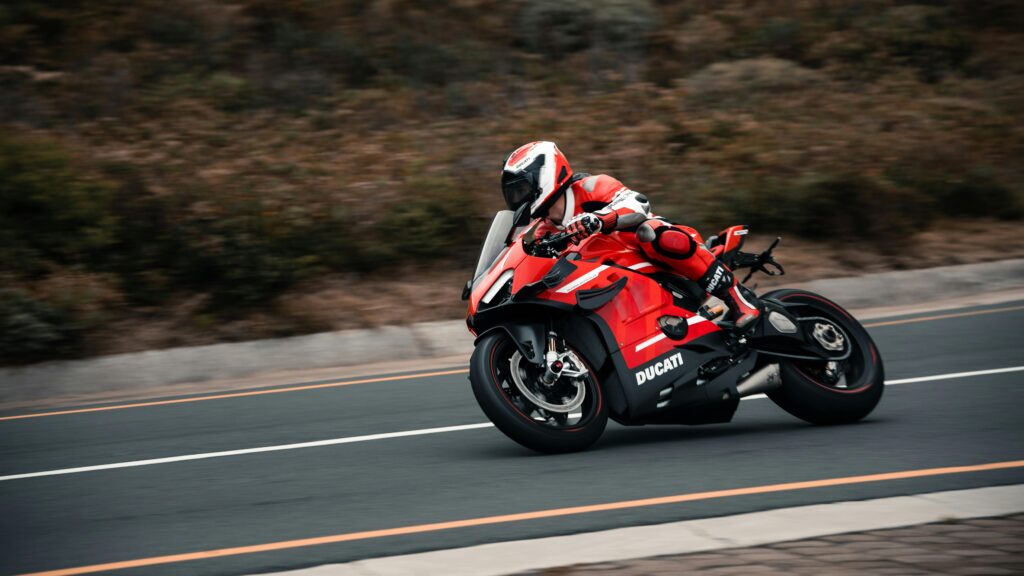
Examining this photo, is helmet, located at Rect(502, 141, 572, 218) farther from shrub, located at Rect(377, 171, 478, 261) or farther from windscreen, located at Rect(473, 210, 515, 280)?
shrub, located at Rect(377, 171, 478, 261)

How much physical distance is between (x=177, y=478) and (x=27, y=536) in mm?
1278

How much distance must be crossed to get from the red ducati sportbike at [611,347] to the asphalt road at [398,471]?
262 mm

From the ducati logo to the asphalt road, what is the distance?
19.1 inches

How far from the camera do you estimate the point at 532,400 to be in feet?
22.2

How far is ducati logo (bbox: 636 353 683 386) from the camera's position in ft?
22.8

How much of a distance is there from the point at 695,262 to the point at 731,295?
357mm

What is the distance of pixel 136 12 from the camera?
2086 centimetres

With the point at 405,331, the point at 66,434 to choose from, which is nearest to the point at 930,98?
the point at 405,331

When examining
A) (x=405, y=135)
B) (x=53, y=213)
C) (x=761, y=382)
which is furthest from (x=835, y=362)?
(x=405, y=135)

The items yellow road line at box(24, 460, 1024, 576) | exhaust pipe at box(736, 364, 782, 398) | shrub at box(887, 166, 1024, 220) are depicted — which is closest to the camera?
yellow road line at box(24, 460, 1024, 576)

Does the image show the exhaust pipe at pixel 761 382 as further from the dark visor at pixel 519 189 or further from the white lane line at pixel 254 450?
the white lane line at pixel 254 450

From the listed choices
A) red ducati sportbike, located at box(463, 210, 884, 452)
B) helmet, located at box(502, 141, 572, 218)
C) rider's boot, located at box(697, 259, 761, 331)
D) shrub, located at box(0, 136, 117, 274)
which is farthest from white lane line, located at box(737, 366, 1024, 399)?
shrub, located at box(0, 136, 117, 274)

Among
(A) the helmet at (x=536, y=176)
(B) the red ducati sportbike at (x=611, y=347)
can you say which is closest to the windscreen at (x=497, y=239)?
(B) the red ducati sportbike at (x=611, y=347)

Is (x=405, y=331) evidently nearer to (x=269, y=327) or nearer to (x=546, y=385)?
(x=269, y=327)
